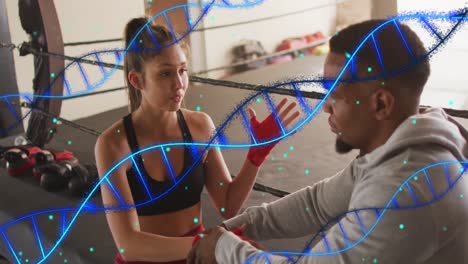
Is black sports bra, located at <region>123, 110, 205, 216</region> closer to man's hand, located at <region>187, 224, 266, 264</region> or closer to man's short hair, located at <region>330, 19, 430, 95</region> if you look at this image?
man's hand, located at <region>187, 224, 266, 264</region>

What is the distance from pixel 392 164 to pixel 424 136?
4 cm

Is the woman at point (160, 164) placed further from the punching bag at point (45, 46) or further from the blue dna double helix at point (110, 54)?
the punching bag at point (45, 46)

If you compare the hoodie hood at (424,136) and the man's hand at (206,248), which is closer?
the hoodie hood at (424,136)

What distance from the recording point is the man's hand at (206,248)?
0.67 meters

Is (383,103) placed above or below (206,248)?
above

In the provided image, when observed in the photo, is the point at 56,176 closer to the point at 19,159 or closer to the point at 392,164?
the point at 19,159

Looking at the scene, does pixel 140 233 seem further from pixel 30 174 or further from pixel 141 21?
pixel 30 174

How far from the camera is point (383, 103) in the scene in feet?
1.82

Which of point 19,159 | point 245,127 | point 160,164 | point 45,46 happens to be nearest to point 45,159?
point 19,159

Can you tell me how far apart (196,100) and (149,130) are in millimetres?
1692

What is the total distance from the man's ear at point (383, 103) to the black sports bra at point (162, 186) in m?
0.42

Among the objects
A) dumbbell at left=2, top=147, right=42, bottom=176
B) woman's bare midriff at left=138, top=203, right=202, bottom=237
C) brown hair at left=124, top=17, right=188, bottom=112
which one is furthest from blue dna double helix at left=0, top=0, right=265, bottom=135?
woman's bare midriff at left=138, top=203, right=202, bottom=237

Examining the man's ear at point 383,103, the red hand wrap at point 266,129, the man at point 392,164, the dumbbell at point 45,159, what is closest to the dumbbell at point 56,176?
the dumbbell at point 45,159

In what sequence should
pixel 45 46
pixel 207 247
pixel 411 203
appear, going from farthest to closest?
1. pixel 45 46
2. pixel 207 247
3. pixel 411 203
